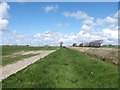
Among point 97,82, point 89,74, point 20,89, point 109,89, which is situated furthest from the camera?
point 89,74

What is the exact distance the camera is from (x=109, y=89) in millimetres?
16094

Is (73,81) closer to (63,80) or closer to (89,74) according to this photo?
(63,80)

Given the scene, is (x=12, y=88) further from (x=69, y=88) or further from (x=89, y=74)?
(x=89, y=74)

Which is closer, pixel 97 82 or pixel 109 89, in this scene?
pixel 109 89

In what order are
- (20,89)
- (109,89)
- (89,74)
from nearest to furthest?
(109,89), (20,89), (89,74)

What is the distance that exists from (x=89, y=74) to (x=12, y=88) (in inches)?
263

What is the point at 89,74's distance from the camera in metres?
22.3

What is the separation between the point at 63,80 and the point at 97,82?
2307 millimetres

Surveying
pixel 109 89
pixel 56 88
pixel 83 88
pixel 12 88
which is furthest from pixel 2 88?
pixel 109 89

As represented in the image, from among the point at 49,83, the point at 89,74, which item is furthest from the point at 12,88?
the point at 89,74

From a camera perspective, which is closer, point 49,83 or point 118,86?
point 118,86

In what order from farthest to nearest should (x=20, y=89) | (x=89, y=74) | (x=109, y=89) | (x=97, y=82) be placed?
1. (x=89, y=74)
2. (x=97, y=82)
3. (x=20, y=89)
4. (x=109, y=89)

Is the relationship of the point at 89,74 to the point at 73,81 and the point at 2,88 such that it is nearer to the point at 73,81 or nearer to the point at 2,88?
the point at 73,81

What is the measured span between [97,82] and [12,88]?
16.4 feet
